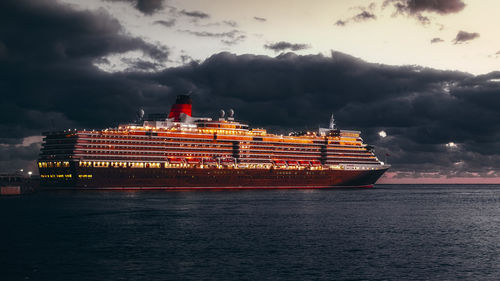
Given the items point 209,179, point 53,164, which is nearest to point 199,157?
point 209,179

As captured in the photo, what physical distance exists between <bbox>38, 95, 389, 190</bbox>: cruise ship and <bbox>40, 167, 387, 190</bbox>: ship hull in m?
0.24

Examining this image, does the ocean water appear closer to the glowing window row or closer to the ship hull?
the ship hull

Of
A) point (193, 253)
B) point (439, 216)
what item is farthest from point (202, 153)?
point (193, 253)

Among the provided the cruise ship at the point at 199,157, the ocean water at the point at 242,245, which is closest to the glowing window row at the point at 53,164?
the cruise ship at the point at 199,157

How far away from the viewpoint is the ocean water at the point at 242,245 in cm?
4172

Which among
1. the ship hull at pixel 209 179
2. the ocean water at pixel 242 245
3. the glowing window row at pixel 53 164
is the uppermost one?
the glowing window row at pixel 53 164

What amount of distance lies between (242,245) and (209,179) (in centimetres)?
9835

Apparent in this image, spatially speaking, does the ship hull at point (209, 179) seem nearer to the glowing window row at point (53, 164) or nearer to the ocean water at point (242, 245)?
the glowing window row at point (53, 164)

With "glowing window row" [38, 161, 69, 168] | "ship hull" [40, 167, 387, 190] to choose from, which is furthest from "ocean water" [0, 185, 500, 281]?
"glowing window row" [38, 161, 69, 168]

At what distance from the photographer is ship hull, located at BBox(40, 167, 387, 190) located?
134 m

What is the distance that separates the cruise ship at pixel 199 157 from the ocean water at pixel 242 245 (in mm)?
46889

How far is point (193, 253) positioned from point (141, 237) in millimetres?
11829

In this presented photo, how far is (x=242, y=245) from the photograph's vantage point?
177 ft

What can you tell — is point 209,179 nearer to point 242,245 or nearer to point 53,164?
point 53,164
